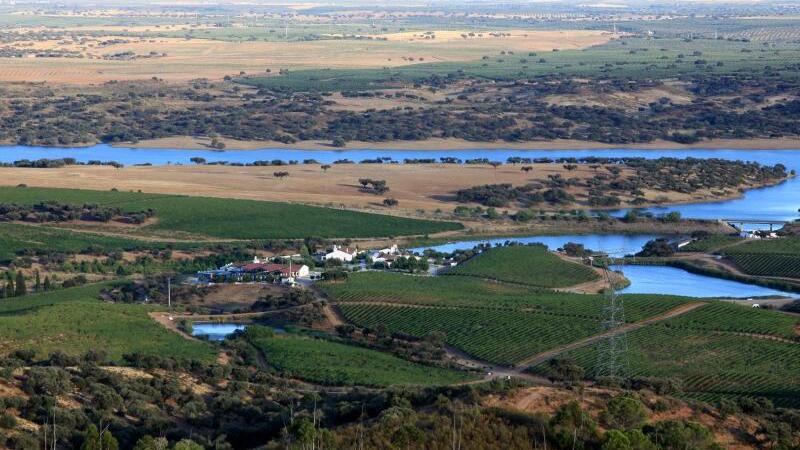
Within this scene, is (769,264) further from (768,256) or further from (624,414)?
(624,414)

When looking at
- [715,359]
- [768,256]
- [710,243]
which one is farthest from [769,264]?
[715,359]

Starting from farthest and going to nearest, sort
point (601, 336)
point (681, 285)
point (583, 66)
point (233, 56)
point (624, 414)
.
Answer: point (233, 56), point (583, 66), point (681, 285), point (601, 336), point (624, 414)

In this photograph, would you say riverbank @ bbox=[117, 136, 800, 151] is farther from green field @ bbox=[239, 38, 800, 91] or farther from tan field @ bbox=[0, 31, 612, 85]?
tan field @ bbox=[0, 31, 612, 85]

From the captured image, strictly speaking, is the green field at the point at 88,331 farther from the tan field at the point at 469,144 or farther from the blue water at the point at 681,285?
the tan field at the point at 469,144

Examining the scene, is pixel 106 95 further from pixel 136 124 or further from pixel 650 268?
pixel 650 268

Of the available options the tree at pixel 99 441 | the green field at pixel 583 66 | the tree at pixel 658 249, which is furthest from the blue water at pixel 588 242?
the green field at pixel 583 66

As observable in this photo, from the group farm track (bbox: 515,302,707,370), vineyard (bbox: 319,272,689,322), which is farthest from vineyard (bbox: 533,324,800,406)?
vineyard (bbox: 319,272,689,322)

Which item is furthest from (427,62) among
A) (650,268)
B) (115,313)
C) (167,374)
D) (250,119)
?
(167,374)
